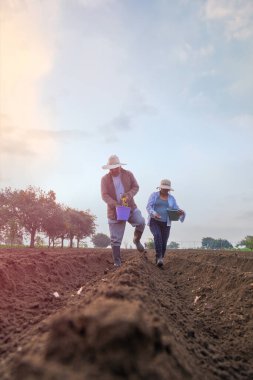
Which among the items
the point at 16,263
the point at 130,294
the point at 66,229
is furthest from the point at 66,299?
the point at 66,229

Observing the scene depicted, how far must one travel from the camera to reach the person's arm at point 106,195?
863 cm

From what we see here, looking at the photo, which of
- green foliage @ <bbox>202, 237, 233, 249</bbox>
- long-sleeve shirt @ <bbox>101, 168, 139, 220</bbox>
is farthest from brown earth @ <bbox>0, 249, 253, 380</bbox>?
green foliage @ <bbox>202, 237, 233, 249</bbox>

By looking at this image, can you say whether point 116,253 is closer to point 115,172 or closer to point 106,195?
point 106,195

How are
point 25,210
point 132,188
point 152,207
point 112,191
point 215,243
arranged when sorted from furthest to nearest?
point 215,243 → point 25,210 → point 152,207 → point 132,188 → point 112,191

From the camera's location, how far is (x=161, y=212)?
965 centimetres

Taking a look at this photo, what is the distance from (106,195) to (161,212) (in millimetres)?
1604

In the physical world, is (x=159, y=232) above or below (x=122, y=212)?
below

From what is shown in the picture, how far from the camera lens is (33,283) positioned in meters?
7.24

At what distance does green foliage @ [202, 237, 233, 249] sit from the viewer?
71.3 metres

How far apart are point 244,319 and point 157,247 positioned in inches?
192

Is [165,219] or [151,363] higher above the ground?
[165,219]

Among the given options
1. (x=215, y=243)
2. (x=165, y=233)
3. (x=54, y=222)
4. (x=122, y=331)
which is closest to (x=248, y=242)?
(x=54, y=222)

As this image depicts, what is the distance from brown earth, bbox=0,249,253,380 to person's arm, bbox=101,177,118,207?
180cm

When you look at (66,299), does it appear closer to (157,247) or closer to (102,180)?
(102,180)
